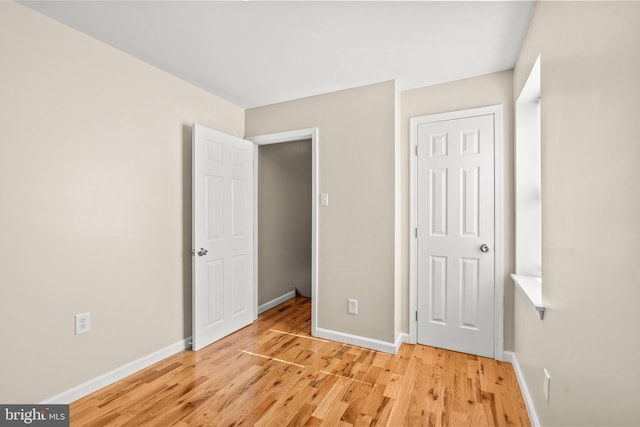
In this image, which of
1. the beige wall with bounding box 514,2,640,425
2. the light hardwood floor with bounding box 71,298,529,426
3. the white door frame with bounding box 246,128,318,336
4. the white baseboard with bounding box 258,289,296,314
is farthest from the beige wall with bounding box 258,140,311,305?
the beige wall with bounding box 514,2,640,425

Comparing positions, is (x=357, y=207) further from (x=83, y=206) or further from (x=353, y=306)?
(x=83, y=206)

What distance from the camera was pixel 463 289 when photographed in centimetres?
264

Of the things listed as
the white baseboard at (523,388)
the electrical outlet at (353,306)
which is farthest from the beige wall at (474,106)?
the electrical outlet at (353,306)

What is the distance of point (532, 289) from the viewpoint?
196 cm

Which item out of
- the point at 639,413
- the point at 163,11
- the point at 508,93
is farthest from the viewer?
the point at 508,93

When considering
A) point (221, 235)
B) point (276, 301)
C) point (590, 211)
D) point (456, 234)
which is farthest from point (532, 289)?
point (276, 301)

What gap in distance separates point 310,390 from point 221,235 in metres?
1.66

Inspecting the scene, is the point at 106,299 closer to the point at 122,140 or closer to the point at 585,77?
the point at 122,140

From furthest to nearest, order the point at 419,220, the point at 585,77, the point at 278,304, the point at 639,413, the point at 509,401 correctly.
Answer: the point at 278,304
the point at 419,220
the point at 509,401
the point at 585,77
the point at 639,413

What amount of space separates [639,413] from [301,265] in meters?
3.95

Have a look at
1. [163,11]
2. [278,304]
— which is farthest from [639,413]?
[278,304]

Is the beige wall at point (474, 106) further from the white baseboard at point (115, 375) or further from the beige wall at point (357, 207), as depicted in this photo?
the white baseboard at point (115, 375)

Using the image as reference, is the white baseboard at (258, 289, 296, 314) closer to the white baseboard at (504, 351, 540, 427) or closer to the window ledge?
the white baseboard at (504, 351, 540, 427)

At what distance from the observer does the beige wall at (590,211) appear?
0.80 m
